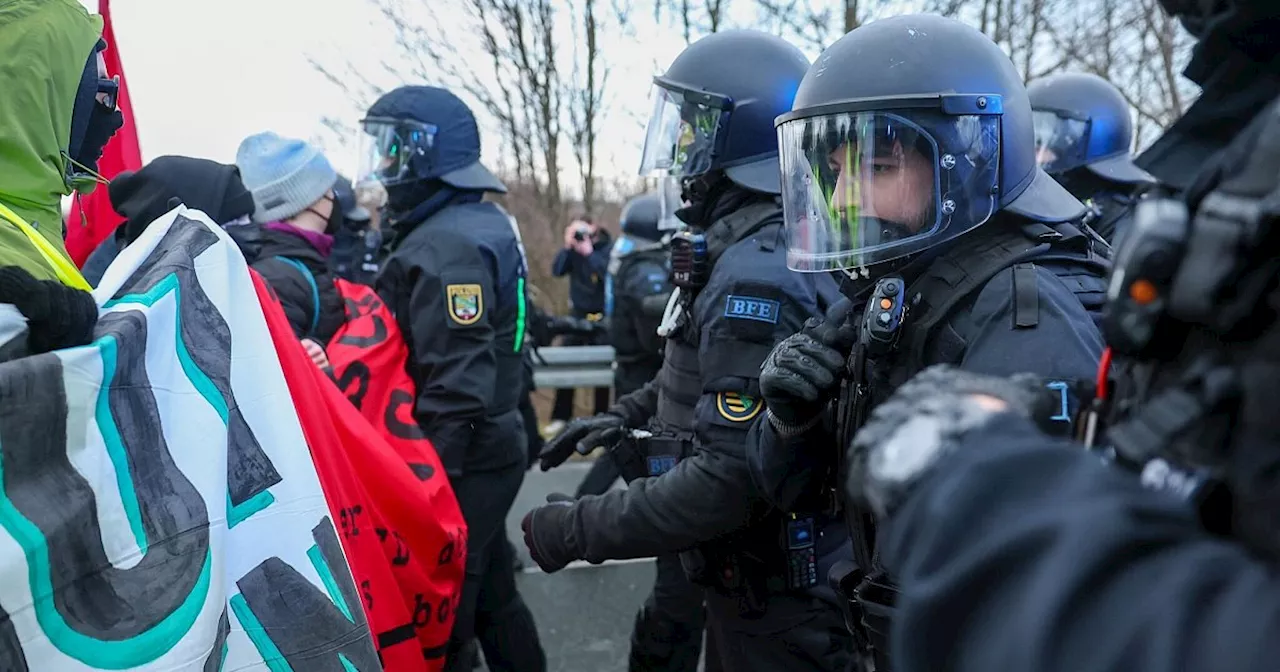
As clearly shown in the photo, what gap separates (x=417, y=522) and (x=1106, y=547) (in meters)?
2.26

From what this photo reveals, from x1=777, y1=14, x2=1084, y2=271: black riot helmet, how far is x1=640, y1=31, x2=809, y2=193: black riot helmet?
2.70ft

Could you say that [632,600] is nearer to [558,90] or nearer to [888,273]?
[888,273]

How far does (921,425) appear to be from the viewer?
0.96 metres

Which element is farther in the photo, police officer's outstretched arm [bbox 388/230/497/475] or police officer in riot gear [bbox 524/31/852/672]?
police officer's outstretched arm [bbox 388/230/497/475]

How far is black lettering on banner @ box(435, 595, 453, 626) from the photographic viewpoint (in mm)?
2783

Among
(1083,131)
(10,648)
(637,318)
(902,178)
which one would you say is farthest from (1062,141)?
(10,648)

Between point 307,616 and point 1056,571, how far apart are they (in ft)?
5.20

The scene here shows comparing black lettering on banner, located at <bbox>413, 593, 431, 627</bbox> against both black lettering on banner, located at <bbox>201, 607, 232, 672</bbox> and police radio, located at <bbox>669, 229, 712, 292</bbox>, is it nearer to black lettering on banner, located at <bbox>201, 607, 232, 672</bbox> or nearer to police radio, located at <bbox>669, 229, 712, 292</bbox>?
black lettering on banner, located at <bbox>201, 607, 232, 672</bbox>

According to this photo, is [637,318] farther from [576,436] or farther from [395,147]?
[576,436]

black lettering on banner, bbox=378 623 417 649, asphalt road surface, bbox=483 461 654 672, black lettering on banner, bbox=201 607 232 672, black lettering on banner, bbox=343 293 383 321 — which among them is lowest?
asphalt road surface, bbox=483 461 654 672

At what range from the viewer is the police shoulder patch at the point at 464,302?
3373 millimetres

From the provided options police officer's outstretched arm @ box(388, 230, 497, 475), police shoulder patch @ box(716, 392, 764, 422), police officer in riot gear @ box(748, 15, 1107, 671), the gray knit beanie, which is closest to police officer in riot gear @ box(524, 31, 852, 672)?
police shoulder patch @ box(716, 392, 764, 422)

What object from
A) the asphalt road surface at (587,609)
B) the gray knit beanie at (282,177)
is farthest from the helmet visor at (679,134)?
the asphalt road surface at (587,609)

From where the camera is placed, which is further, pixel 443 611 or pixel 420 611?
pixel 443 611
